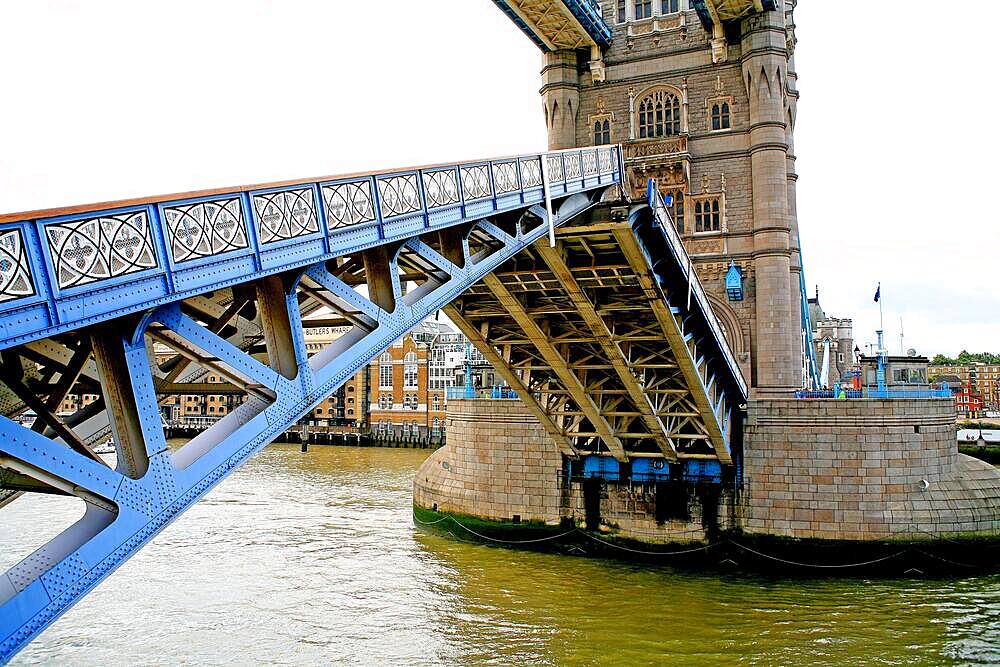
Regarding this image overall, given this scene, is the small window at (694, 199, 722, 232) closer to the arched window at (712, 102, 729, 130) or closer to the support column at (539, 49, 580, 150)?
the arched window at (712, 102, 729, 130)

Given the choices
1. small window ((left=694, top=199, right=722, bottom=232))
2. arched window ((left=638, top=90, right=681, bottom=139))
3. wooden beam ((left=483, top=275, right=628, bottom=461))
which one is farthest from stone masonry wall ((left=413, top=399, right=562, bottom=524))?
arched window ((left=638, top=90, right=681, bottom=139))

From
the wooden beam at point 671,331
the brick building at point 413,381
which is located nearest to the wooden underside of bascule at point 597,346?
the wooden beam at point 671,331

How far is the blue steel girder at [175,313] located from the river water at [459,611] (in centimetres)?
723

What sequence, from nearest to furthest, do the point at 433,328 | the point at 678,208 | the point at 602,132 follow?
1. the point at 678,208
2. the point at 602,132
3. the point at 433,328

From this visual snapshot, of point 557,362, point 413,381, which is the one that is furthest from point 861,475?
point 413,381

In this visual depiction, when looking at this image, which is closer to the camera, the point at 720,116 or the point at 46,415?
the point at 46,415

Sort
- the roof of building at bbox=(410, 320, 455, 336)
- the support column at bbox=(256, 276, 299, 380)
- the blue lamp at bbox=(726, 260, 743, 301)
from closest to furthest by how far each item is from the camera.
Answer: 1. the support column at bbox=(256, 276, 299, 380)
2. the blue lamp at bbox=(726, 260, 743, 301)
3. the roof of building at bbox=(410, 320, 455, 336)

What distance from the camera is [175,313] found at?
679 centimetres

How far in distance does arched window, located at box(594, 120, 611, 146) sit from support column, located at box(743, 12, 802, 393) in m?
4.28

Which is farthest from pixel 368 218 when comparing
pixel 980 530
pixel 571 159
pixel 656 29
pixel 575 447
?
pixel 656 29

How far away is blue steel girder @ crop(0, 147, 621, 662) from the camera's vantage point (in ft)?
18.5

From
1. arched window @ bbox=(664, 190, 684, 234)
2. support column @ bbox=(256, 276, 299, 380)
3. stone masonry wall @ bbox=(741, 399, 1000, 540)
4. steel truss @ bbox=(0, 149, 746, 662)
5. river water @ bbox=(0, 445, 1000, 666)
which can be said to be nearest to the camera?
steel truss @ bbox=(0, 149, 746, 662)

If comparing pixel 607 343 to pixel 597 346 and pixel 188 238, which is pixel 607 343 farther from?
pixel 188 238

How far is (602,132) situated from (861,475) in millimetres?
12471
